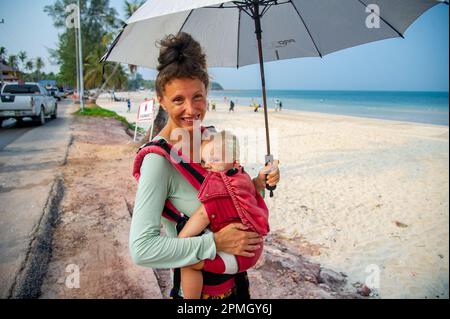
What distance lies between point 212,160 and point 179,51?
0.54 meters

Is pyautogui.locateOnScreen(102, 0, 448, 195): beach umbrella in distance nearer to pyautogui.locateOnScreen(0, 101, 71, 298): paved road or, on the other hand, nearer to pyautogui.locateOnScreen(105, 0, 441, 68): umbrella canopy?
pyautogui.locateOnScreen(105, 0, 441, 68): umbrella canopy

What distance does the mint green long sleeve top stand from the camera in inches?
47.1

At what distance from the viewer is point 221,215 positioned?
132 centimetres

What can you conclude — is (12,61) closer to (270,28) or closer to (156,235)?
(156,235)

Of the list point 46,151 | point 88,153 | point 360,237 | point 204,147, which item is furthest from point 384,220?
point 46,151

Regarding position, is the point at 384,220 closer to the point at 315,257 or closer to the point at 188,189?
the point at 315,257

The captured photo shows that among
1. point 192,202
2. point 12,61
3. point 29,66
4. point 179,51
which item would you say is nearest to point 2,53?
point 12,61

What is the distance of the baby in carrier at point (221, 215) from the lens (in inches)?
50.2

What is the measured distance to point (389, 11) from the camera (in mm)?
2223

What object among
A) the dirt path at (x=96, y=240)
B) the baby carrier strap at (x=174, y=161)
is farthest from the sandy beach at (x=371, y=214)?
the baby carrier strap at (x=174, y=161)

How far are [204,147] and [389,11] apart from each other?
1.85m

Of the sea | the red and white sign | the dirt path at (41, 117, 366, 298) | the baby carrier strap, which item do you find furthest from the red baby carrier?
the red and white sign

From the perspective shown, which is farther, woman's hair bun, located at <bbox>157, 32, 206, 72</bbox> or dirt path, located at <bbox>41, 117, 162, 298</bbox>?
dirt path, located at <bbox>41, 117, 162, 298</bbox>

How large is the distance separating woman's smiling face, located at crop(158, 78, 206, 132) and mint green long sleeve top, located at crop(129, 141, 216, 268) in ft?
0.89
